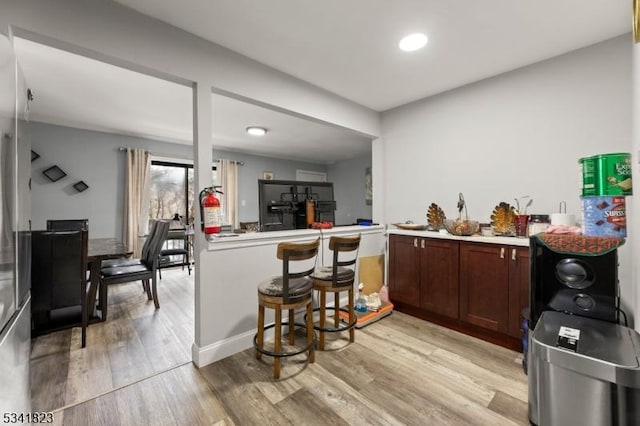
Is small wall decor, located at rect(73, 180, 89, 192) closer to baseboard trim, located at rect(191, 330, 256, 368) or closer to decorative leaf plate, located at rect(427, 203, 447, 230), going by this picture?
baseboard trim, located at rect(191, 330, 256, 368)

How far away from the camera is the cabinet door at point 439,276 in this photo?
251 cm

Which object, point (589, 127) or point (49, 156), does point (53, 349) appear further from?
point (589, 127)

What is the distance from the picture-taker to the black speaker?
1359mm

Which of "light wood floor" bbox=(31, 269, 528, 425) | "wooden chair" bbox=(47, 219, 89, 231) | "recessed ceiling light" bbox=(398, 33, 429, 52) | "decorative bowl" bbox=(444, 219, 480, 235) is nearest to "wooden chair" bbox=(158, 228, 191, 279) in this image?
"wooden chair" bbox=(47, 219, 89, 231)

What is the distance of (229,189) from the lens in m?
5.87

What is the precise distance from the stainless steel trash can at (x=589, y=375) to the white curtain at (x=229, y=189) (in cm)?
542

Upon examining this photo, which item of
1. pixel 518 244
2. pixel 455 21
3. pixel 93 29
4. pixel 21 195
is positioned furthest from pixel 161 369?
pixel 455 21

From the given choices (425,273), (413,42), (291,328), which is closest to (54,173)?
(291,328)

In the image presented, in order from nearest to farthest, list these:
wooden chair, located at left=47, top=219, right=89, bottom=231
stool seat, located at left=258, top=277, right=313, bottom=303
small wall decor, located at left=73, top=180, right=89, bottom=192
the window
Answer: stool seat, located at left=258, top=277, right=313, bottom=303 → wooden chair, located at left=47, top=219, right=89, bottom=231 → small wall decor, located at left=73, top=180, right=89, bottom=192 → the window

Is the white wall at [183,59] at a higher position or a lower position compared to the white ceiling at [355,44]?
lower

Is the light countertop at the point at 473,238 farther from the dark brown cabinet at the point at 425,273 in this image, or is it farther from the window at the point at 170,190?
the window at the point at 170,190

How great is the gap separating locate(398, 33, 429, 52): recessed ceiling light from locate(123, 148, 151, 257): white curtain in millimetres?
4711

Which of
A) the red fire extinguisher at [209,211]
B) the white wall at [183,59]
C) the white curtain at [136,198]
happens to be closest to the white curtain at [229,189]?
the white curtain at [136,198]

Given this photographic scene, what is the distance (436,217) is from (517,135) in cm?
106
